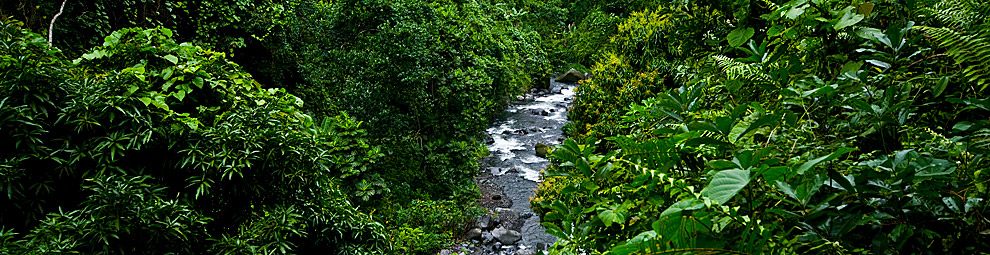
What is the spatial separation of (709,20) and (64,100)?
163 inches

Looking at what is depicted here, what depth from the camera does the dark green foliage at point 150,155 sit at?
2.43 meters

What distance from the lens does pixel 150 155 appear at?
2826 mm

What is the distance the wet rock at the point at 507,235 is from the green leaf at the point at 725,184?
8024 millimetres

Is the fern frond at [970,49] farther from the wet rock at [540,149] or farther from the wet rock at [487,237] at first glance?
the wet rock at [540,149]

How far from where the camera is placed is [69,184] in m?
2.66

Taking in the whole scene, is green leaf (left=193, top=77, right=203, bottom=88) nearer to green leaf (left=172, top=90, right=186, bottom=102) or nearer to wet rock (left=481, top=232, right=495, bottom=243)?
green leaf (left=172, top=90, right=186, bottom=102)

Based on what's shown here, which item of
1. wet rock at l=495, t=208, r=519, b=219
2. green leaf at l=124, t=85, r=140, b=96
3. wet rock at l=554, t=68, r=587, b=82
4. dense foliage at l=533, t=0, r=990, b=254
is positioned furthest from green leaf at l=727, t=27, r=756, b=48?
wet rock at l=554, t=68, r=587, b=82

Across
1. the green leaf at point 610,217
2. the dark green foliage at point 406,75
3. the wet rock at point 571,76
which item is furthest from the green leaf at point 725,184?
the wet rock at point 571,76

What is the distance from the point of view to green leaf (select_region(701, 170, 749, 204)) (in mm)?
902

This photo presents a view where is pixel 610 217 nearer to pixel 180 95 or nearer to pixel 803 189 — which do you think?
pixel 803 189

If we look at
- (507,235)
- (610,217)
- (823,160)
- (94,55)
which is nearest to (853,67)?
(823,160)

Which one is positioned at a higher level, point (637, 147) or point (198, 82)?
point (637, 147)

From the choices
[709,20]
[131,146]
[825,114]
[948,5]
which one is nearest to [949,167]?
[825,114]

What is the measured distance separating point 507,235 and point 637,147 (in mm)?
7729
